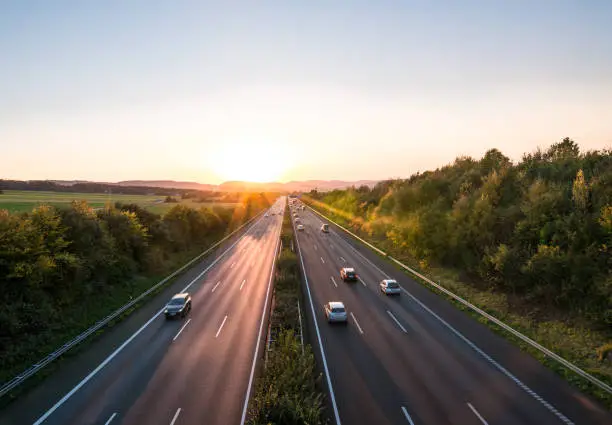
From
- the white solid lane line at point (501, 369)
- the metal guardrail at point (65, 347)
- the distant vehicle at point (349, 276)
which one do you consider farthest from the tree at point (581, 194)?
the metal guardrail at point (65, 347)

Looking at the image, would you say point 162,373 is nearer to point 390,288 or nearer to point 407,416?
point 407,416

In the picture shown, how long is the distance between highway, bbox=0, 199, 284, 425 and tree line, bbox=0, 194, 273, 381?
3.34 meters

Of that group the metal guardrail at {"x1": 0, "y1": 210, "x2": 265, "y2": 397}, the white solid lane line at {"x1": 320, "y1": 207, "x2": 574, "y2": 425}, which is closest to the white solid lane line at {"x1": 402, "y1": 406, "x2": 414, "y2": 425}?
the white solid lane line at {"x1": 320, "y1": 207, "x2": 574, "y2": 425}

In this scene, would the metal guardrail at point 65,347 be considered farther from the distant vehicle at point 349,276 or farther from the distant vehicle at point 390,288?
the distant vehicle at point 390,288

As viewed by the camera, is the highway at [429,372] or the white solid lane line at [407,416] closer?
the white solid lane line at [407,416]

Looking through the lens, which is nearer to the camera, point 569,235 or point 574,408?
point 574,408

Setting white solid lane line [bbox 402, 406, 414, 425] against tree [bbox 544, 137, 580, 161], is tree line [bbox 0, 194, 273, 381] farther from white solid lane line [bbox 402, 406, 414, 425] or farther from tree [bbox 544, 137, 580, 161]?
tree [bbox 544, 137, 580, 161]

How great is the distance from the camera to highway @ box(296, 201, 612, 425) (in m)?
14.8

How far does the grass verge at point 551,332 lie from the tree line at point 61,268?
2849 centimetres

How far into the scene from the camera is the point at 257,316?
26.6 m

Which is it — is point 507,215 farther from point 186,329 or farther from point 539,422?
point 186,329

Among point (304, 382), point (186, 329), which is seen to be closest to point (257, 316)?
point (186, 329)

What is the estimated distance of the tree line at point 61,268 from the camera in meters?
21.3

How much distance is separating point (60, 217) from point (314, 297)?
21.8 metres
